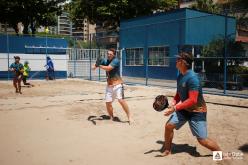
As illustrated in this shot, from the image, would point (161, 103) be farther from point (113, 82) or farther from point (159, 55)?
point (159, 55)

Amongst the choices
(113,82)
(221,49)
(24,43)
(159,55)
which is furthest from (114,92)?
(24,43)

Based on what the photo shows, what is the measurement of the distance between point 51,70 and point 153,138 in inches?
749

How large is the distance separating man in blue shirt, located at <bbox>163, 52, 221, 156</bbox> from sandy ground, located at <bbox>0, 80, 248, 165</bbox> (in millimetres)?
507

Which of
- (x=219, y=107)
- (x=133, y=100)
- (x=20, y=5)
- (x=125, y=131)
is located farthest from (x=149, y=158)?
(x=20, y=5)

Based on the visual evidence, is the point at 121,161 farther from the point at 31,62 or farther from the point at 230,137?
the point at 31,62

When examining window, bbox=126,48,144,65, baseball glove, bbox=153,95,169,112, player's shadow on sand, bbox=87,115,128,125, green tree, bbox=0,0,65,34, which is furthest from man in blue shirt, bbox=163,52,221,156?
green tree, bbox=0,0,65,34

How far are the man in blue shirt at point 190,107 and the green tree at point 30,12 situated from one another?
29.5 metres

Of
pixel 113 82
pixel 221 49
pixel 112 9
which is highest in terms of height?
pixel 112 9

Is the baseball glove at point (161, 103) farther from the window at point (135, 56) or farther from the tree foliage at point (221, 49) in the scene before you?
the window at point (135, 56)

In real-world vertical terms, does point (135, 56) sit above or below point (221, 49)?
below

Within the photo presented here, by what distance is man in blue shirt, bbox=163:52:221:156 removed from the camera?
485 centimetres

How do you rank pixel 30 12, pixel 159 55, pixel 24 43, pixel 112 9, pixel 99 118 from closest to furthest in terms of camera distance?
pixel 99 118
pixel 24 43
pixel 159 55
pixel 30 12
pixel 112 9

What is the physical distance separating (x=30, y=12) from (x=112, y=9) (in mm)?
8255

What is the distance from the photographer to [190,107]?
16.3 feet
